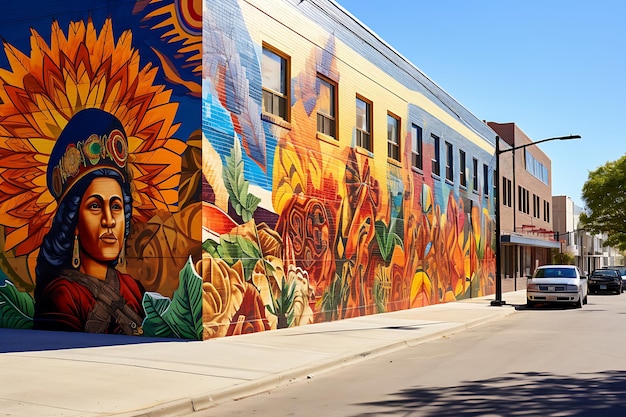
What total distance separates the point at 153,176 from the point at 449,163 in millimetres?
18803

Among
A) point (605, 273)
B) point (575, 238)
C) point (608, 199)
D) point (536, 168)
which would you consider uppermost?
point (536, 168)

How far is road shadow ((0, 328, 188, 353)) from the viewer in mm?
12695

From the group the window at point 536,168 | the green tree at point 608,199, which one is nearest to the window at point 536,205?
the window at point 536,168

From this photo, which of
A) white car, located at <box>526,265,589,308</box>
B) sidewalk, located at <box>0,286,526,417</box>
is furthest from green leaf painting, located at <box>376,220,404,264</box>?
white car, located at <box>526,265,589,308</box>

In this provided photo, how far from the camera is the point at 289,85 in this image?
700 inches

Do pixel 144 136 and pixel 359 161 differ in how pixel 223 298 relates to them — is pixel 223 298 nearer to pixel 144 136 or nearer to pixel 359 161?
pixel 144 136

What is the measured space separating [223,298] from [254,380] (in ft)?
16.9

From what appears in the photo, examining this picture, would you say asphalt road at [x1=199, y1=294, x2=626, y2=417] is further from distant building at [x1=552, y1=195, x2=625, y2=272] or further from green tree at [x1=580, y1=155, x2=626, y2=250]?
green tree at [x1=580, y1=155, x2=626, y2=250]

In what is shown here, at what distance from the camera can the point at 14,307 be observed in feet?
53.2

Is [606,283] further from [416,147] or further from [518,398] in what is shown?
[518,398]

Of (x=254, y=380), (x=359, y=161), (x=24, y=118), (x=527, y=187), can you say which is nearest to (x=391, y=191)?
(x=359, y=161)

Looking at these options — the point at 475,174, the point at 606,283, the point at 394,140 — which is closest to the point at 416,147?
the point at 394,140

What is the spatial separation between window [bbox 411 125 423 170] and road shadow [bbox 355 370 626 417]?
16.6m

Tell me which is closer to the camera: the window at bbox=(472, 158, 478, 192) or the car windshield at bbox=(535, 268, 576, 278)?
the car windshield at bbox=(535, 268, 576, 278)
